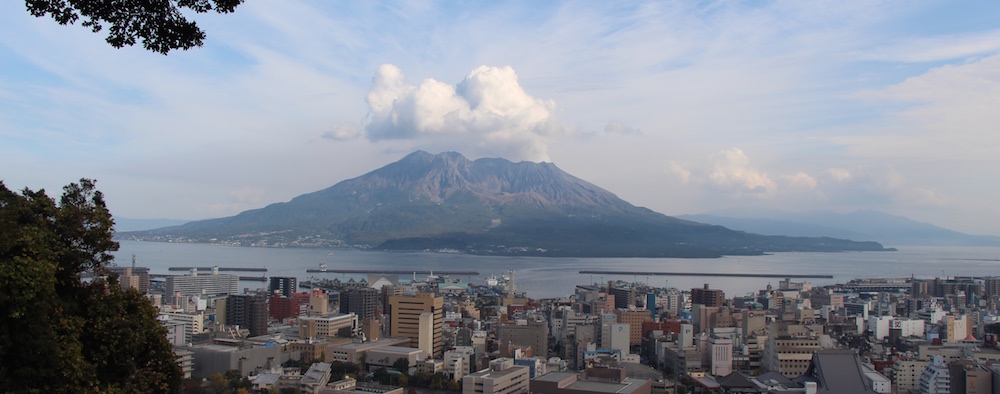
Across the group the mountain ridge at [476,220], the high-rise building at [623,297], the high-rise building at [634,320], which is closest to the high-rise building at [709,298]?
the high-rise building at [623,297]

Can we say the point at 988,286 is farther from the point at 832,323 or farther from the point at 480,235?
the point at 480,235

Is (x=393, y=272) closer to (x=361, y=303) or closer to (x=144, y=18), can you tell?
(x=361, y=303)

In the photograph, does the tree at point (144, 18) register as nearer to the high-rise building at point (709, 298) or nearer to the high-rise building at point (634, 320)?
the high-rise building at point (634, 320)

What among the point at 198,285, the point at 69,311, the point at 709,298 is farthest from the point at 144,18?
the point at 198,285

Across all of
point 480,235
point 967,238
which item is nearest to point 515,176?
point 480,235

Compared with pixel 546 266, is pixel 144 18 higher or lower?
higher

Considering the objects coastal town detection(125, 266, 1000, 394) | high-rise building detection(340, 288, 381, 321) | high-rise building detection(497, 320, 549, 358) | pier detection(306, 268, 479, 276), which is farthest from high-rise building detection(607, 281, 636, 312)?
pier detection(306, 268, 479, 276)
